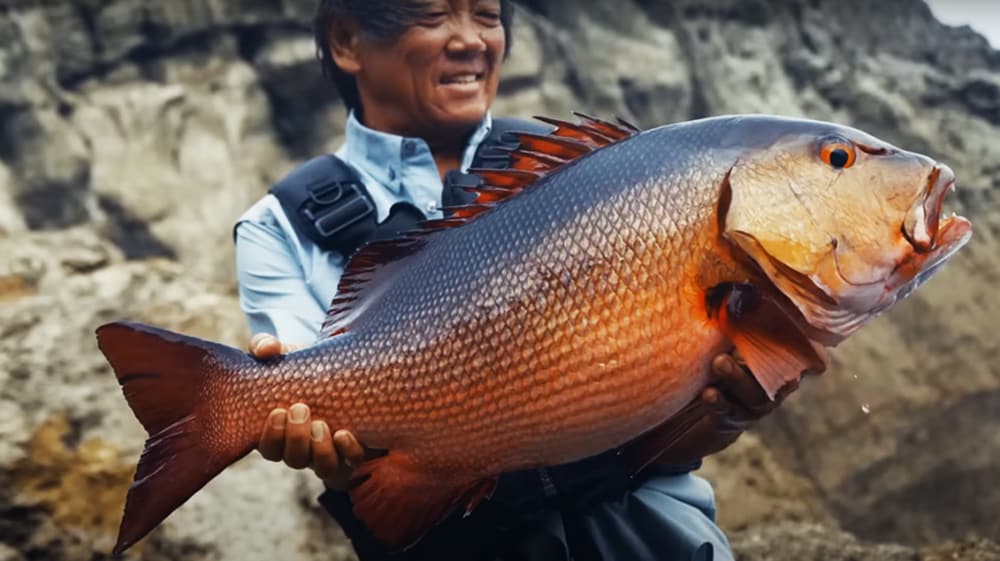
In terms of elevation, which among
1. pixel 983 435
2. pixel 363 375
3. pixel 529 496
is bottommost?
pixel 983 435

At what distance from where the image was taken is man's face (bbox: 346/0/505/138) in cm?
196

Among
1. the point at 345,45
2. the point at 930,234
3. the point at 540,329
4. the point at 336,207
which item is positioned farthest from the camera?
the point at 345,45

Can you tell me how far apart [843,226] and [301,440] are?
809 millimetres

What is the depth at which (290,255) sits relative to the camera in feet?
6.51

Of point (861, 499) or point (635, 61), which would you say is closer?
point (861, 499)

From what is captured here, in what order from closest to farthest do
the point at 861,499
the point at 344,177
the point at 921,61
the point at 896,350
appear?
the point at 344,177, the point at 861,499, the point at 896,350, the point at 921,61

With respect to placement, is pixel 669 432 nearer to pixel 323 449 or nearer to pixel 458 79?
pixel 323 449

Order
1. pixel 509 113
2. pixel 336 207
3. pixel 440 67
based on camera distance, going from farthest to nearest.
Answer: pixel 509 113, pixel 440 67, pixel 336 207

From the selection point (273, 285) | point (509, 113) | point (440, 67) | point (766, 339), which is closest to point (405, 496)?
point (766, 339)

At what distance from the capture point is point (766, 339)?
1.33 meters

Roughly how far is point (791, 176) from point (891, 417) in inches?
159

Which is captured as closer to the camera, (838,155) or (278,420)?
(838,155)

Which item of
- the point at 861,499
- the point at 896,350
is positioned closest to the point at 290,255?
the point at 861,499

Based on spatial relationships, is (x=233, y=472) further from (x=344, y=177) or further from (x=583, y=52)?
(x=583, y=52)
